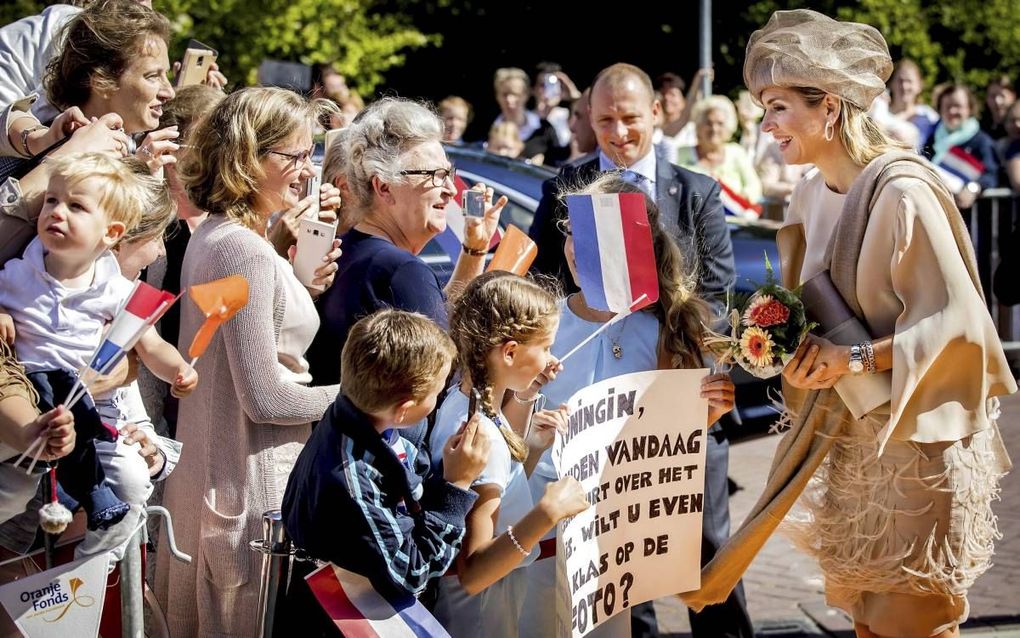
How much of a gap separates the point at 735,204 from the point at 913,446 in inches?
263

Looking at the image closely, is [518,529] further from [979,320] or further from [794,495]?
[979,320]

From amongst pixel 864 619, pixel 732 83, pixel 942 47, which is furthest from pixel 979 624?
pixel 942 47

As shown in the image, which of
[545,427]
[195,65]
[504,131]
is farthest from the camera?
[504,131]

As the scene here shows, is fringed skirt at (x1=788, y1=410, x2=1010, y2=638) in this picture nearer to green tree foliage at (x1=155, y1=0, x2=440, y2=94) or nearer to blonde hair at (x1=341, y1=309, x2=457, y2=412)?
blonde hair at (x1=341, y1=309, x2=457, y2=412)

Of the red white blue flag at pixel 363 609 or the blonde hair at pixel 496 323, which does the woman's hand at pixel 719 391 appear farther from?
the red white blue flag at pixel 363 609

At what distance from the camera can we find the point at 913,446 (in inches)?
148

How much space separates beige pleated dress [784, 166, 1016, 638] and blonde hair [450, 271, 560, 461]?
2.80 ft

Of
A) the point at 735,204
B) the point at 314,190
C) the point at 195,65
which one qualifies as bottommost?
the point at 735,204

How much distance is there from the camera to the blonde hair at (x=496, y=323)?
359 centimetres

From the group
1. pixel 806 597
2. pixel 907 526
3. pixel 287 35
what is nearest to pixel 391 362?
pixel 907 526

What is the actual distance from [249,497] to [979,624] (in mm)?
3200

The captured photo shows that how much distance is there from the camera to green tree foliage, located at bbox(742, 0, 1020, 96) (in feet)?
65.2

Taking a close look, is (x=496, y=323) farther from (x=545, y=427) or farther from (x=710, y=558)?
(x=710, y=558)

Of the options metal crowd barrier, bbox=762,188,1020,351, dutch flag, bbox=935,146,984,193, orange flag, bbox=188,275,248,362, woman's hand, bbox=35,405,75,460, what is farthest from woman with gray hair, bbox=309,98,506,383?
metal crowd barrier, bbox=762,188,1020,351
